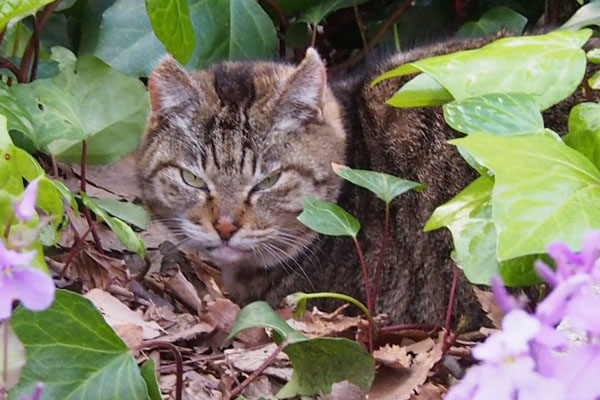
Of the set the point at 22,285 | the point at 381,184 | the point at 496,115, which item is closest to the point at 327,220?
the point at 381,184

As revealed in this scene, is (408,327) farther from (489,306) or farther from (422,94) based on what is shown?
(422,94)

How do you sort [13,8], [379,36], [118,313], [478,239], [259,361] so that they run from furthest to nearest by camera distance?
[379,36]
[118,313]
[259,361]
[13,8]
[478,239]

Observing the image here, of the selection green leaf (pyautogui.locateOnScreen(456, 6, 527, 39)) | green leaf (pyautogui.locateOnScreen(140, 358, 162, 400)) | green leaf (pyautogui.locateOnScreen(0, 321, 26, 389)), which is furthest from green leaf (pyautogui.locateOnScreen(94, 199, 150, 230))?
green leaf (pyautogui.locateOnScreen(0, 321, 26, 389))

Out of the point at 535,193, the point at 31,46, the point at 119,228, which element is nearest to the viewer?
the point at 535,193

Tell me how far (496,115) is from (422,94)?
0.23 meters

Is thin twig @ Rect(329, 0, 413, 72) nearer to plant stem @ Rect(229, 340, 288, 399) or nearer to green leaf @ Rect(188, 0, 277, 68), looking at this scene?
green leaf @ Rect(188, 0, 277, 68)

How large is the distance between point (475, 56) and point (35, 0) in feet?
2.36

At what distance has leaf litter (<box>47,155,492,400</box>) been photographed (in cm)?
154

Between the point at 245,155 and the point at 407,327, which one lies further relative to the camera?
the point at 245,155

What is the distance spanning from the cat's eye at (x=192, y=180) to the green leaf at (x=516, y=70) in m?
0.80

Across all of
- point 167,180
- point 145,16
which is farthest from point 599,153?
point 145,16

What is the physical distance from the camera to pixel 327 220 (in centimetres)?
158

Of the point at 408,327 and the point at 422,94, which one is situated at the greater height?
the point at 422,94

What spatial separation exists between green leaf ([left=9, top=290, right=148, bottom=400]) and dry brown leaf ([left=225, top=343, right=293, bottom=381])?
49 cm
